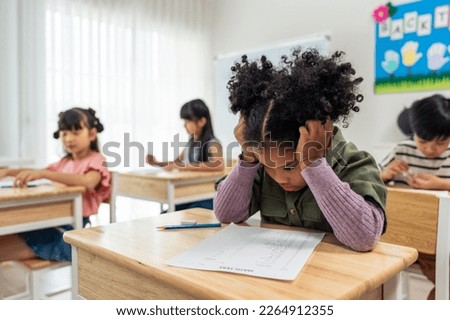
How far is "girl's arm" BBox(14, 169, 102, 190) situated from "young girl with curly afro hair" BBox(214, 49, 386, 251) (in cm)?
96

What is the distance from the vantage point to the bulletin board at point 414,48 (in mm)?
2475

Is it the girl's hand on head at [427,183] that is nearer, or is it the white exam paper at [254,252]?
the white exam paper at [254,252]

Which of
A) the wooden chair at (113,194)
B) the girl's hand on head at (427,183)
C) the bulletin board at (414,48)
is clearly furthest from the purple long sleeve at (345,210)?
the bulletin board at (414,48)

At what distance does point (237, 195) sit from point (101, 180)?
1.07m

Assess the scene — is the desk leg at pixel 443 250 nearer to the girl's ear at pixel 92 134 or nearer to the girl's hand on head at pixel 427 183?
the girl's hand on head at pixel 427 183

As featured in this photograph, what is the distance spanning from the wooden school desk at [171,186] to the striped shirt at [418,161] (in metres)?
0.94

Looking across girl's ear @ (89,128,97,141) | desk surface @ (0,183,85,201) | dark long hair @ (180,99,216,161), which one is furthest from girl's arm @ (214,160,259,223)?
dark long hair @ (180,99,216,161)

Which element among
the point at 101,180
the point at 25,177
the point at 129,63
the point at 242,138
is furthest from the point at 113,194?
the point at 129,63

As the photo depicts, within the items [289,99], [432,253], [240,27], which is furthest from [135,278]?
[240,27]

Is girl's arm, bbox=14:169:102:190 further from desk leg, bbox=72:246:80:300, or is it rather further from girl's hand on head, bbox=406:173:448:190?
girl's hand on head, bbox=406:173:448:190

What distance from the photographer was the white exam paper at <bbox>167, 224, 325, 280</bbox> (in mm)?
579

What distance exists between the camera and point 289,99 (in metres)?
0.76

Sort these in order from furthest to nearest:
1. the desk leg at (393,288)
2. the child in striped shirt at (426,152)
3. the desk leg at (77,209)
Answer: the child in striped shirt at (426,152) < the desk leg at (77,209) < the desk leg at (393,288)

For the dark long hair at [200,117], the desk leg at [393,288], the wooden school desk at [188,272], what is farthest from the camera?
the dark long hair at [200,117]
